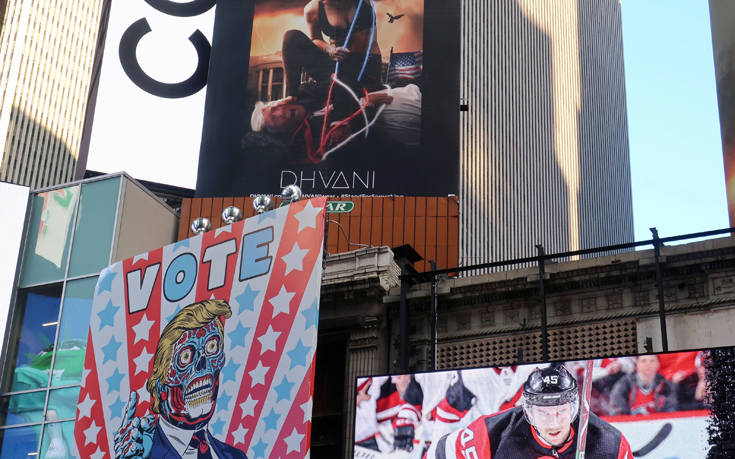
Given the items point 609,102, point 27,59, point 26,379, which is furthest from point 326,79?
point 609,102

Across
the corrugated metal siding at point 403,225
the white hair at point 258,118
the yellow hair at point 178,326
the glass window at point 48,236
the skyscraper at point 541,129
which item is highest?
the skyscraper at point 541,129

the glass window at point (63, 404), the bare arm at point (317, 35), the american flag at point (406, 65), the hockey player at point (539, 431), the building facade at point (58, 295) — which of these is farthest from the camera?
the bare arm at point (317, 35)

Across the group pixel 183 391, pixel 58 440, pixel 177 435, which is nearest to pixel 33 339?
pixel 58 440

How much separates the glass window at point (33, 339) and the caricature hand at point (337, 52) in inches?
1067

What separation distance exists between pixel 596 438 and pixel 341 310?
441 inches

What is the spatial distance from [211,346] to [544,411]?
9018 mm

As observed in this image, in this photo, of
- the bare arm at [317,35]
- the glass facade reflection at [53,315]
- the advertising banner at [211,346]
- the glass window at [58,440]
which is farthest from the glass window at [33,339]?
the bare arm at [317,35]

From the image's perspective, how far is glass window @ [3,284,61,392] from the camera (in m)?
34.1

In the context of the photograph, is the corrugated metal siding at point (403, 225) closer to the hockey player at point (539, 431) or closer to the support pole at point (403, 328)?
the support pole at point (403, 328)

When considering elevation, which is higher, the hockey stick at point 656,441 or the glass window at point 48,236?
the glass window at point 48,236

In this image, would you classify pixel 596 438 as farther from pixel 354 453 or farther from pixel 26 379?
pixel 26 379

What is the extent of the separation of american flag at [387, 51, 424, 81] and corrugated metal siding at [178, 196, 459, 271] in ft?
23.3

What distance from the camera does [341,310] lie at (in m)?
33.6

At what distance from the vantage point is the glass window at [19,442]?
108 feet
